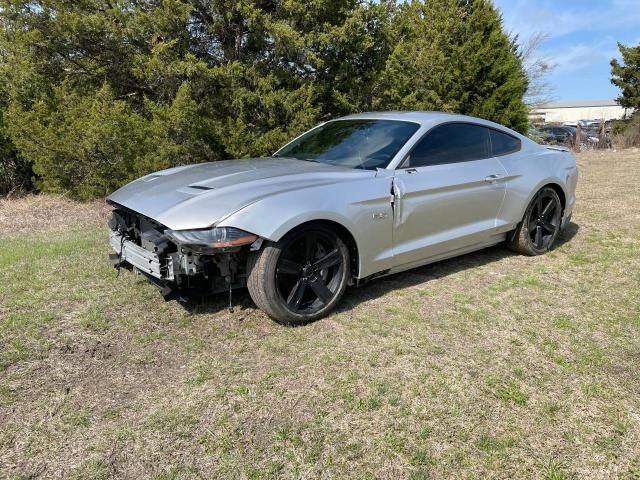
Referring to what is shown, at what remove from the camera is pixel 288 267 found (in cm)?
332

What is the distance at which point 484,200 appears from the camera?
4.41 meters

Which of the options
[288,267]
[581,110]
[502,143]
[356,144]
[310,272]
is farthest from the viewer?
[581,110]

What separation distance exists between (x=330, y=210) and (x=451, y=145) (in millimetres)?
1547

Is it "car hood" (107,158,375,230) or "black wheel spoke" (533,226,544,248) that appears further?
"black wheel spoke" (533,226,544,248)

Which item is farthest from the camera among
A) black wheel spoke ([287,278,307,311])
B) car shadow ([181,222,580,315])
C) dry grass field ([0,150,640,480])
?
car shadow ([181,222,580,315])

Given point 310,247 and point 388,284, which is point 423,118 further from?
point 310,247

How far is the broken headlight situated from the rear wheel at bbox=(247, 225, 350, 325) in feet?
0.64

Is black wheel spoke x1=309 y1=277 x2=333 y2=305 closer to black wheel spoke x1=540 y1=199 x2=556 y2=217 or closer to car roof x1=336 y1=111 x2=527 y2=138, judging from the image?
car roof x1=336 y1=111 x2=527 y2=138

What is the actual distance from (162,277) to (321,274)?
1.06 m

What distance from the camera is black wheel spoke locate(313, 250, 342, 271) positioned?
3459 millimetres

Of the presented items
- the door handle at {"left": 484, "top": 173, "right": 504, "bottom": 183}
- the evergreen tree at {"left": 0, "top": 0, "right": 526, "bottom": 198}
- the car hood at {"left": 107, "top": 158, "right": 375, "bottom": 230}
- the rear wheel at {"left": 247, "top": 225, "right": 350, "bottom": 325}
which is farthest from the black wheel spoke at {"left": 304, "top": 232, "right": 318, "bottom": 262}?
the evergreen tree at {"left": 0, "top": 0, "right": 526, "bottom": 198}

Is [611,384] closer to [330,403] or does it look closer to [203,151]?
[330,403]

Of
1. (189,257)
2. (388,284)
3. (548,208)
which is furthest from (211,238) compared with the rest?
(548,208)

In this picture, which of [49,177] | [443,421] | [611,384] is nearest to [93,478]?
[443,421]
